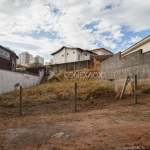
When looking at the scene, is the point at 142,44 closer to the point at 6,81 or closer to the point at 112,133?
the point at 112,133

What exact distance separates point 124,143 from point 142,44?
26.5ft

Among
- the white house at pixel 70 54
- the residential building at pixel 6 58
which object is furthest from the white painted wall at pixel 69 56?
the residential building at pixel 6 58

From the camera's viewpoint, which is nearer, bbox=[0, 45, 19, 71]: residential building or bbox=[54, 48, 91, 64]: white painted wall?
bbox=[0, 45, 19, 71]: residential building

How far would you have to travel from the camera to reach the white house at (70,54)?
31.6 metres

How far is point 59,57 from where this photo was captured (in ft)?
112

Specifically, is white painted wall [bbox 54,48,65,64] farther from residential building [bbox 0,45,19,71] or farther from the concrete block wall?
the concrete block wall

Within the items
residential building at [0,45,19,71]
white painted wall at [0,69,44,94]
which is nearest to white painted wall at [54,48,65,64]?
residential building at [0,45,19,71]

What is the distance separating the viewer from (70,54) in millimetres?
32250

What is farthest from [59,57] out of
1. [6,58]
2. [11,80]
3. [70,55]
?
[11,80]

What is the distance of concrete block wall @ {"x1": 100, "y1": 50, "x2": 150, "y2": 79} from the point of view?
754 cm

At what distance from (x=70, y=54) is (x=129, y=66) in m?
24.0

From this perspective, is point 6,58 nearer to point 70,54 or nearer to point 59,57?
point 70,54

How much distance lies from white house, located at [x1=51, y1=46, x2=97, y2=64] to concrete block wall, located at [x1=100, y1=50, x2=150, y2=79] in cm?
1959

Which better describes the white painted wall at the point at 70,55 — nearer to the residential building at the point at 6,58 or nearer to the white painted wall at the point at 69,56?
the white painted wall at the point at 69,56
